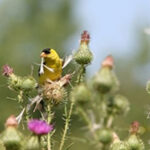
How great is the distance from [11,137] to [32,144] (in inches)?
7.4

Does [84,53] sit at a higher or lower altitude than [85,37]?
lower

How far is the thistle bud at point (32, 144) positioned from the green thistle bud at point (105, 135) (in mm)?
464

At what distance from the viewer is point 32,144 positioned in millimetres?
3604

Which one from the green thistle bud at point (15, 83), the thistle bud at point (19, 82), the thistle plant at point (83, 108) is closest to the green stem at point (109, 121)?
the thistle plant at point (83, 108)

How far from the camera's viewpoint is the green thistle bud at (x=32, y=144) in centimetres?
359

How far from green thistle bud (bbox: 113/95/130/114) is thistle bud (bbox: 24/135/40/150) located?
0.46 m

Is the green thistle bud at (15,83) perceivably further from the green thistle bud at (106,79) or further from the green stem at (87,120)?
the green stem at (87,120)

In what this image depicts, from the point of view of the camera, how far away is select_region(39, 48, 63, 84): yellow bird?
5.67 meters

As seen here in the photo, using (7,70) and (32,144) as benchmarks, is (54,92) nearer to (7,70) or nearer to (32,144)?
(7,70)

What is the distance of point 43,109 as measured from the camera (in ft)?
16.1

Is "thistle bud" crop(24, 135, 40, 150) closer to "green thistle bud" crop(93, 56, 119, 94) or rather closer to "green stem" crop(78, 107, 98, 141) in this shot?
"green stem" crop(78, 107, 98, 141)

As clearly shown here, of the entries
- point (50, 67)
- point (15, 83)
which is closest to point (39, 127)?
point (15, 83)

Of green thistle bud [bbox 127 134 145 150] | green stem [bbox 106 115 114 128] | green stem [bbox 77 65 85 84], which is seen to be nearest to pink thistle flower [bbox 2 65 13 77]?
green stem [bbox 77 65 85 84]

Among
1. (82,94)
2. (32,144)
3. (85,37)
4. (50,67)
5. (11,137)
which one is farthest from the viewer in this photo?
(50,67)
